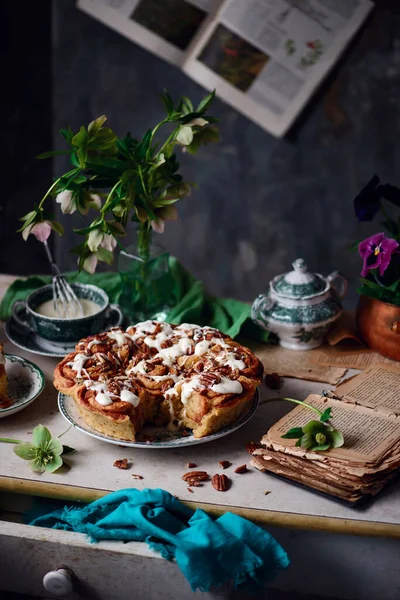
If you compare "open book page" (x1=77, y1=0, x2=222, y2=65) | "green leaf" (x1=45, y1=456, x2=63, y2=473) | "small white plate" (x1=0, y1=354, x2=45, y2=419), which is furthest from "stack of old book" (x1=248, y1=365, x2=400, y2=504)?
"open book page" (x1=77, y1=0, x2=222, y2=65)

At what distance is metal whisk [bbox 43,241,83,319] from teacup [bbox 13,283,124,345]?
0.03 meters

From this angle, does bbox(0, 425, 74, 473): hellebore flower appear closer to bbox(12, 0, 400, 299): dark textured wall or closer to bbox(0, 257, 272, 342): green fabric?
bbox(0, 257, 272, 342): green fabric

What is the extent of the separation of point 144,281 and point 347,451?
742mm

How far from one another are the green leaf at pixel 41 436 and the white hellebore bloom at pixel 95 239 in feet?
1.41

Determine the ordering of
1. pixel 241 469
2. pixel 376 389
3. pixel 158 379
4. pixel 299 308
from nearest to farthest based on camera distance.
→ pixel 241 469
pixel 158 379
pixel 376 389
pixel 299 308

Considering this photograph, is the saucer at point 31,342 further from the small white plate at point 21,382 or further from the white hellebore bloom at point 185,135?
the white hellebore bloom at point 185,135

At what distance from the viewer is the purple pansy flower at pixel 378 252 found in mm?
1670

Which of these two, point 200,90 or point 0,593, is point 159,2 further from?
point 0,593

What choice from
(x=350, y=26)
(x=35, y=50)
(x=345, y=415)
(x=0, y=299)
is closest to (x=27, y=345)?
(x=0, y=299)

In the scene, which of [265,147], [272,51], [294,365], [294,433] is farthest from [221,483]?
[272,51]

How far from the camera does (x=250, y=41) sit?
10.4 ft

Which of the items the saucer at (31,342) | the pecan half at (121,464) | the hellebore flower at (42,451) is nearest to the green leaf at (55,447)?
the hellebore flower at (42,451)

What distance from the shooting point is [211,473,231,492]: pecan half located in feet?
4.36

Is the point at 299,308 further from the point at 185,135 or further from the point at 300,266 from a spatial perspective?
the point at 185,135
